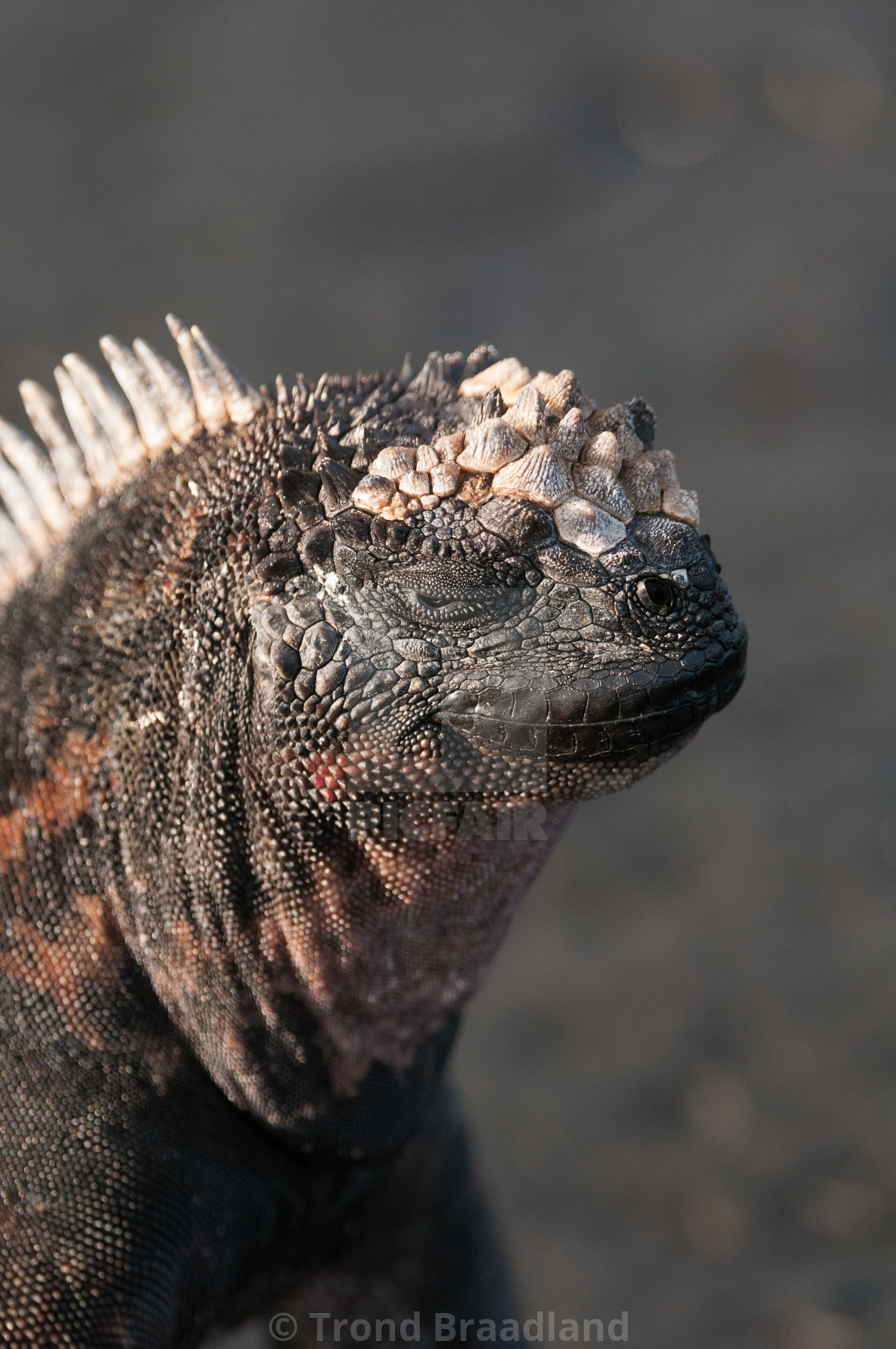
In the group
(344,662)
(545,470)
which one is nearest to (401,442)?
(545,470)

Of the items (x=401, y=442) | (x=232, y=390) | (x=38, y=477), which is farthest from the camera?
(x=38, y=477)

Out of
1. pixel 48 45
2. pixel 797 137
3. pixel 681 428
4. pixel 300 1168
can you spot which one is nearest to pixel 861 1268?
pixel 300 1168

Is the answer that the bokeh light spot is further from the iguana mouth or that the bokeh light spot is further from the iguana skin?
the iguana mouth

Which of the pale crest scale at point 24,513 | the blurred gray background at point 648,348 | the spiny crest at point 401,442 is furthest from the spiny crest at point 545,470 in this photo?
the blurred gray background at point 648,348

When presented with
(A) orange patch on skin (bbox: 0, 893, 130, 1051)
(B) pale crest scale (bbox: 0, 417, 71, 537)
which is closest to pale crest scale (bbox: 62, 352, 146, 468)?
(B) pale crest scale (bbox: 0, 417, 71, 537)

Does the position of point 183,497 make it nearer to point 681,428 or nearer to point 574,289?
point 681,428

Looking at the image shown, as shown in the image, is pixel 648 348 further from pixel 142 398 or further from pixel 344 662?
pixel 344 662

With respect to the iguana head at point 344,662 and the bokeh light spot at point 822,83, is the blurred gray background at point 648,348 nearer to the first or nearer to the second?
the bokeh light spot at point 822,83
